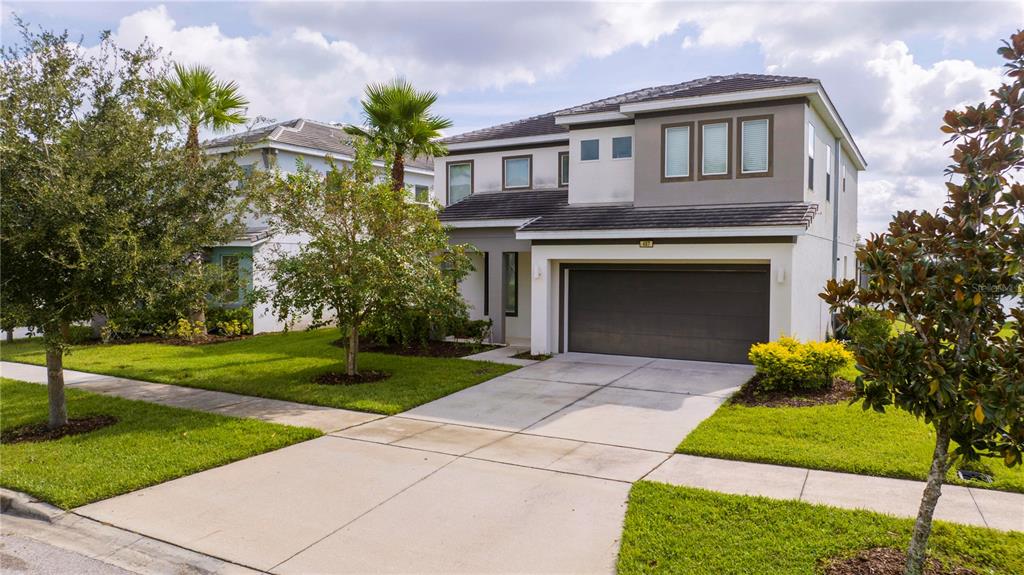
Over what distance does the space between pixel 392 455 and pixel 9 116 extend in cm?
614

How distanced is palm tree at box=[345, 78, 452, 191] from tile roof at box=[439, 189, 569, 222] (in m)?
2.14

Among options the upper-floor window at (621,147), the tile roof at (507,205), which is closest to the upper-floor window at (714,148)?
the upper-floor window at (621,147)

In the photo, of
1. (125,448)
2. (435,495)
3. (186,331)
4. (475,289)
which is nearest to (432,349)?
(475,289)

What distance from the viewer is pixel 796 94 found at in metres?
12.8

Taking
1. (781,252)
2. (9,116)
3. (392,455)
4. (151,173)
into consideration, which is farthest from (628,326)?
(9,116)

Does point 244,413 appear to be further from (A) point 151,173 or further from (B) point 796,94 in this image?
(B) point 796,94

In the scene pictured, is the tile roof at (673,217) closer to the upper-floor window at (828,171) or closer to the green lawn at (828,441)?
the upper-floor window at (828,171)

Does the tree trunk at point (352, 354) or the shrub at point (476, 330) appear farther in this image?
the shrub at point (476, 330)

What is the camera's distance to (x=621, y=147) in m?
15.4

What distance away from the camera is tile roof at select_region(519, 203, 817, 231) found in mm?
12336

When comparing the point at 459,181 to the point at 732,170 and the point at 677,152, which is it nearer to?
the point at 677,152

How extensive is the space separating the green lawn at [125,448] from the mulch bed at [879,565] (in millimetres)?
6202

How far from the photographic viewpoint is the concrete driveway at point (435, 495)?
16.5 feet

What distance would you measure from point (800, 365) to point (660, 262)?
4.40 metres
